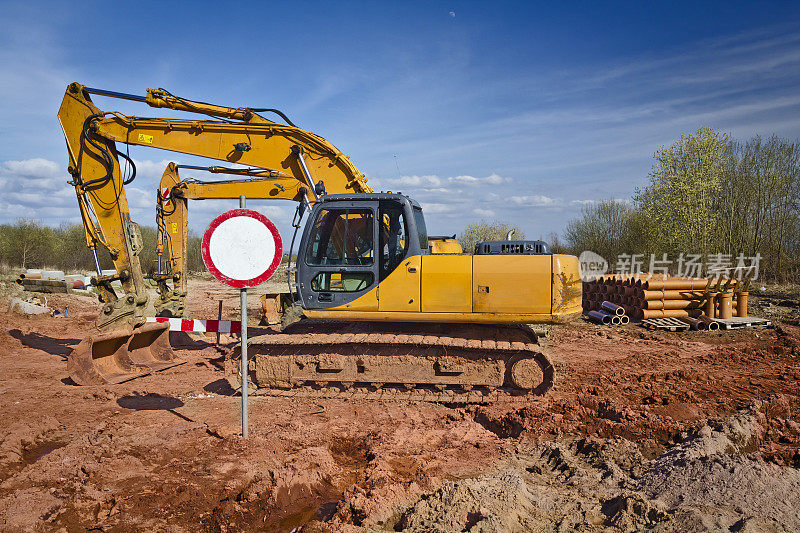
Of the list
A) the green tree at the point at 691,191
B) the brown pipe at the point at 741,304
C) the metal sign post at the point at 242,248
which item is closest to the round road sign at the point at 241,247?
the metal sign post at the point at 242,248

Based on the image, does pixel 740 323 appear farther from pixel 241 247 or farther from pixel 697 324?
pixel 241 247

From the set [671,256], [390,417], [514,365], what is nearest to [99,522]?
[390,417]

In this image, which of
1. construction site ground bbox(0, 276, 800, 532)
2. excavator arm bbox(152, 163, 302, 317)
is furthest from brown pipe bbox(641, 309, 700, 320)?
excavator arm bbox(152, 163, 302, 317)

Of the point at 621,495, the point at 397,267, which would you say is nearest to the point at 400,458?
the point at 621,495

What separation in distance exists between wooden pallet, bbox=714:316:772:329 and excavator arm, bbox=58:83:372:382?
11.3 meters

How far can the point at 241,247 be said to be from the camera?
4.86 meters

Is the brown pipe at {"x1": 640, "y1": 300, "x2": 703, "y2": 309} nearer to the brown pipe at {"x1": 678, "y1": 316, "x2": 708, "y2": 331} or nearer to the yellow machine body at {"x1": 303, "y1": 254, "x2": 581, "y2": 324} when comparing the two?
the brown pipe at {"x1": 678, "y1": 316, "x2": 708, "y2": 331}

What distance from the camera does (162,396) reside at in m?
6.98

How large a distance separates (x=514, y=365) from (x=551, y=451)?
1.90m

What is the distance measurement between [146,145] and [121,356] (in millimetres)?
3609

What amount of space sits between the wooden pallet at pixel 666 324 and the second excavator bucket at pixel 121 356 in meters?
12.0

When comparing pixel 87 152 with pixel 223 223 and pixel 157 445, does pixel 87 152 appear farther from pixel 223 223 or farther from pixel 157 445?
pixel 157 445

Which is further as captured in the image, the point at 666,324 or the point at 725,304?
the point at 725,304

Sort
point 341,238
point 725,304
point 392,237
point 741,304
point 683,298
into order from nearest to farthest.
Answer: point 392,237, point 341,238, point 725,304, point 683,298, point 741,304
